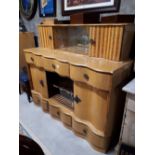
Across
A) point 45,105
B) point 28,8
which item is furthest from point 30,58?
point 28,8

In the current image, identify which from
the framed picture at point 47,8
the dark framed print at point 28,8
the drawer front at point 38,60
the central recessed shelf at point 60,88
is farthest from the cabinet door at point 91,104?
the dark framed print at point 28,8

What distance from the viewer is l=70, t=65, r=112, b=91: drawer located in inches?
42.9

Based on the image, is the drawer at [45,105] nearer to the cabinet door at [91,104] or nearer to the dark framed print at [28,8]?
the cabinet door at [91,104]

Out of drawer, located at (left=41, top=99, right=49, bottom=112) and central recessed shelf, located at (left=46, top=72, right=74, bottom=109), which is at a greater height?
central recessed shelf, located at (left=46, top=72, right=74, bottom=109)

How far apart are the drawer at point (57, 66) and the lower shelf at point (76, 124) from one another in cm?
46

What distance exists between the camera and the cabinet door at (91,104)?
123cm

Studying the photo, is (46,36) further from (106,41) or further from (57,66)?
(106,41)

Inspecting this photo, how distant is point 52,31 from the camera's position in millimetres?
1719

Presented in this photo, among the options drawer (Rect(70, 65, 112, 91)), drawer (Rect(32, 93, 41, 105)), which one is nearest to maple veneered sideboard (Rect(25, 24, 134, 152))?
drawer (Rect(70, 65, 112, 91))

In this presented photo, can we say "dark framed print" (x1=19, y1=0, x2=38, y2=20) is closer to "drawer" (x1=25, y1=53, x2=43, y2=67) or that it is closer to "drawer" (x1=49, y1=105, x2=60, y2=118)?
"drawer" (x1=25, y1=53, x2=43, y2=67)

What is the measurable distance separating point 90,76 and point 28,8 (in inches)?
76.2

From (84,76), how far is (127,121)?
50 centimetres
